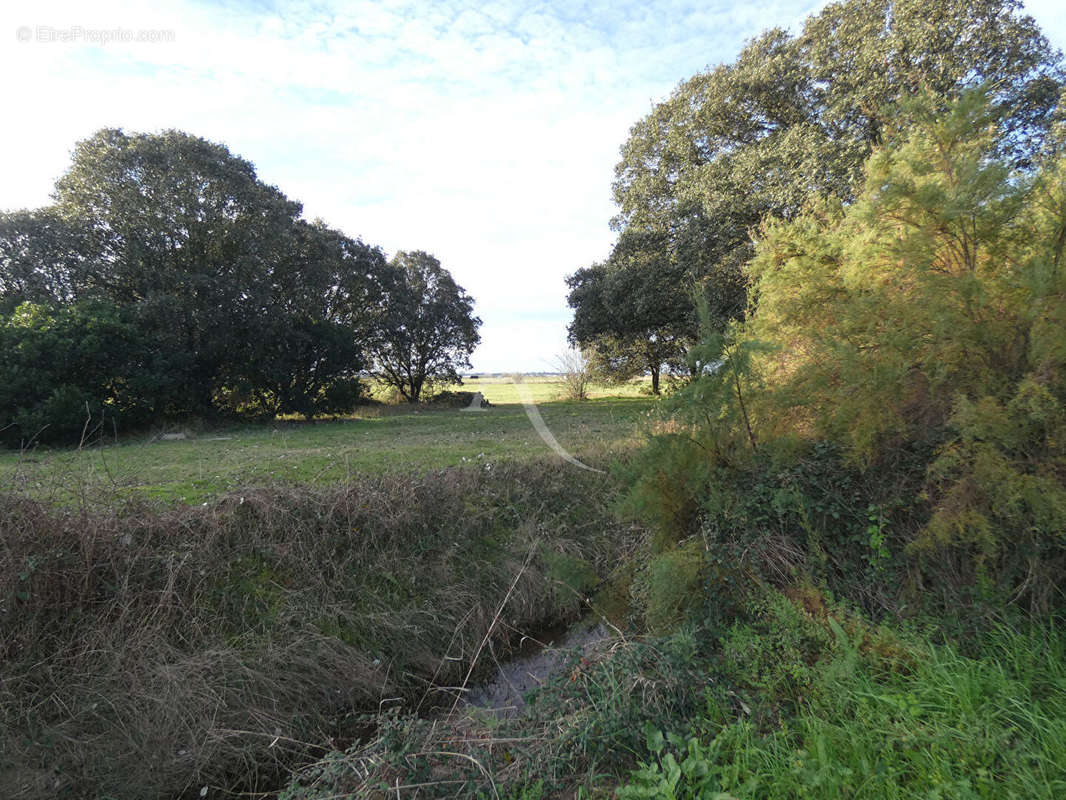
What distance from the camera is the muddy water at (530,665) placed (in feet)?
14.3

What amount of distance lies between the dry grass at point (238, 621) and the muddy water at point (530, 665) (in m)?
0.27

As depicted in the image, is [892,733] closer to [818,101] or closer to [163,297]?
[818,101]

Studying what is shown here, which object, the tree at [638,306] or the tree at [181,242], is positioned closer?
the tree at [638,306]

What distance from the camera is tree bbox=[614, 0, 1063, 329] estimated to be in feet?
28.0

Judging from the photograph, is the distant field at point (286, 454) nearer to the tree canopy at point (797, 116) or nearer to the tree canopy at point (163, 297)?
the tree canopy at point (163, 297)

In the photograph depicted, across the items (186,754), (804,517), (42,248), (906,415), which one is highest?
(42,248)

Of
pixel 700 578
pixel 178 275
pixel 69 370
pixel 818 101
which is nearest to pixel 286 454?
pixel 700 578

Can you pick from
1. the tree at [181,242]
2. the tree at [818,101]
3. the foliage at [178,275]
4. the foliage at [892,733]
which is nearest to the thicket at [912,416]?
the foliage at [892,733]

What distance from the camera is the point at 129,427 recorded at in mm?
12750

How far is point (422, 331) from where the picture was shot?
72.4ft

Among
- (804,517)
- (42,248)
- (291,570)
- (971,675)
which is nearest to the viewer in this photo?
(971,675)

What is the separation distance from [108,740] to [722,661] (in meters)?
4.67

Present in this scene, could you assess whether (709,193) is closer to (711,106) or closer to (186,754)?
(711,106)

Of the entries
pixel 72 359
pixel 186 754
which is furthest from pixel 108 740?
pixel 72 359
